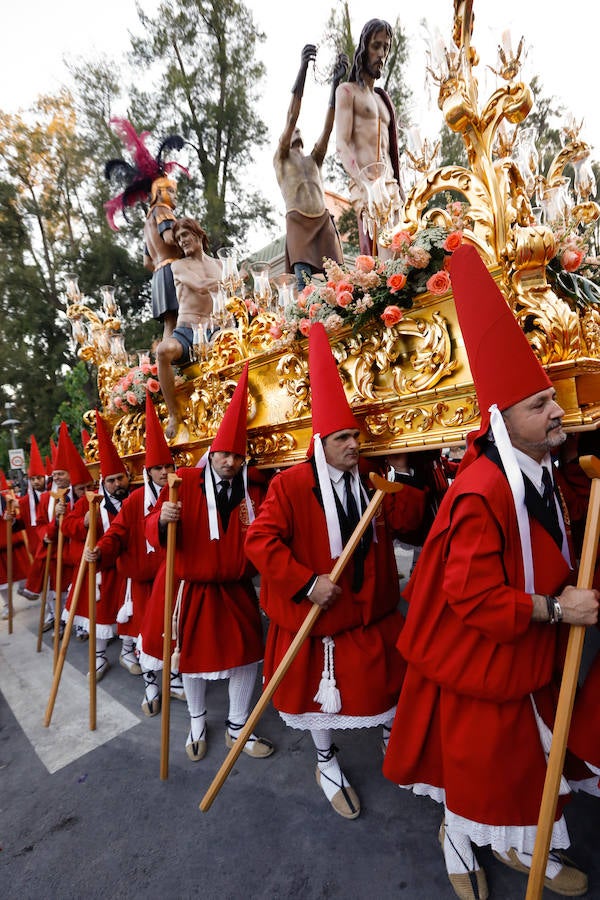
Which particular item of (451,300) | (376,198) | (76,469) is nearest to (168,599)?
(451,300)

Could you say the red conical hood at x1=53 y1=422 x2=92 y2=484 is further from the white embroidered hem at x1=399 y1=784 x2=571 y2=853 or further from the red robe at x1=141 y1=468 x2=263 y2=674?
the white embroidered hem at x1=399 y1=784 x2=571 y2=853

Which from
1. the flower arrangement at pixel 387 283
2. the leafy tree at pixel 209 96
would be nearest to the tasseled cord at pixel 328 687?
the flower arrangement at pixel 387 283

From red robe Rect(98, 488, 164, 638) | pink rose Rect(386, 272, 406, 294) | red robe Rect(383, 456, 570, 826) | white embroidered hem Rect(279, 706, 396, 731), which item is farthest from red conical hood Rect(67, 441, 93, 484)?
red robe Rect(383, 456, 570, 826)

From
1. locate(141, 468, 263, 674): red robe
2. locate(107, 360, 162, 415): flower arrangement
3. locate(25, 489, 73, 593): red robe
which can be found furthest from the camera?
locate(25, 489, 73, 593): red robe

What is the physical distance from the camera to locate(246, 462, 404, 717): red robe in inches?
93.2

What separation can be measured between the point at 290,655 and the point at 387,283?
1.83 m

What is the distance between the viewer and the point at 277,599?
8.30ft

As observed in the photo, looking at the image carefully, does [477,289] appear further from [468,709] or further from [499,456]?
[468,709]

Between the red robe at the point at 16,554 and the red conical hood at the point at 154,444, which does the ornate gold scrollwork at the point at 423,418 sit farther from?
the red robe at the point at 16,554

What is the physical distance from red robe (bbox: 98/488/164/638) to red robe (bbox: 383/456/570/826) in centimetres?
289

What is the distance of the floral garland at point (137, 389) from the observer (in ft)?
14.2

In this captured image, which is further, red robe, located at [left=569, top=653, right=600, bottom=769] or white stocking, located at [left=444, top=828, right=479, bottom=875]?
white stocking, located at [left=444, top=828, right=479, bottom=875]

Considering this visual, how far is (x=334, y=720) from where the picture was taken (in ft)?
7.85

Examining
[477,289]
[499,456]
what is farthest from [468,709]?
[477,289]
